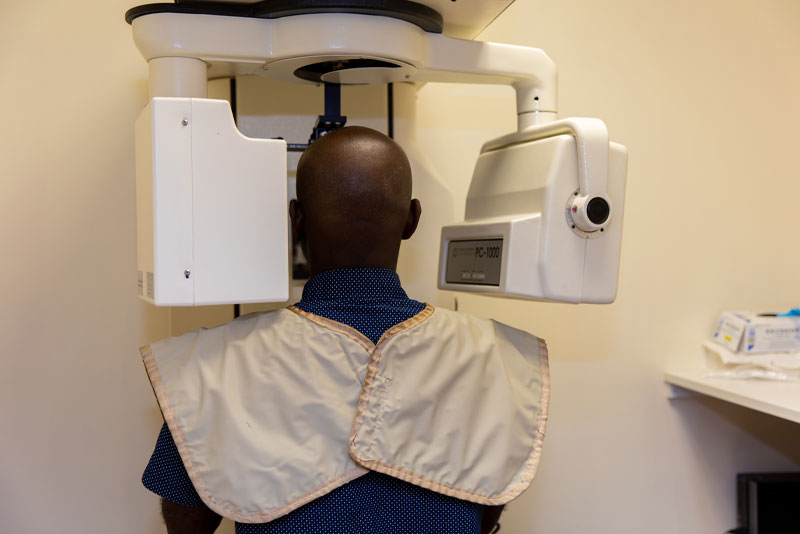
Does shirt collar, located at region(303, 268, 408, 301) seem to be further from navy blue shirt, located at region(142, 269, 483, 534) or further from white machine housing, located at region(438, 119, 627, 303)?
white machine housing, located at region(438, 119, 627, 303)

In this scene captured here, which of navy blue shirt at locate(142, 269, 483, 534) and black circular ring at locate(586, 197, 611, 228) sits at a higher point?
black circular ring at locate(586, 197, 611, 228)

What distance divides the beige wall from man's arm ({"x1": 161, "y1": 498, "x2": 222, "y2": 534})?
1.83 ft

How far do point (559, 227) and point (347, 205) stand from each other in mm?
359

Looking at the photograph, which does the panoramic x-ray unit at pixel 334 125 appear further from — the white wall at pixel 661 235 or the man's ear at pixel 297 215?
the white wall at pixel 661 235

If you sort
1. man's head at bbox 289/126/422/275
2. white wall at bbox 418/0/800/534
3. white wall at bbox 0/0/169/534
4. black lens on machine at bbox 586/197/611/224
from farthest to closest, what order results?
white wall at bbox 418/0/800/534 < white wall at bbox 0/0/169/534 < black lens on machine at bbox 586/197/611/224 < man's head at bbox 289/126/422/275

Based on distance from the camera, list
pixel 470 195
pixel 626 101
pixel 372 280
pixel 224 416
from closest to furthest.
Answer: pixel 224 416 < pixel 372 280 < pixel 470 195 < pixel 626 101

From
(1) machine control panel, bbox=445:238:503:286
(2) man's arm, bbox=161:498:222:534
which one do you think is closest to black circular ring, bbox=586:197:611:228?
(1) machine control panel, bbox=445:238:503:286

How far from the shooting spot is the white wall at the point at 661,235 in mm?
1911

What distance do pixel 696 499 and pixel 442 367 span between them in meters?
1.24

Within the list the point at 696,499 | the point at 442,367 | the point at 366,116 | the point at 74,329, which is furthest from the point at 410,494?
the point at 696,499

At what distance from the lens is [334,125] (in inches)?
55.2

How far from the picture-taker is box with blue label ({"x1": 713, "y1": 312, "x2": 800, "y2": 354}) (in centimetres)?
192

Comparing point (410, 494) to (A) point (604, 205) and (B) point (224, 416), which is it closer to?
(B) point (224, 416)

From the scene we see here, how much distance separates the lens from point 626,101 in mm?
1946
